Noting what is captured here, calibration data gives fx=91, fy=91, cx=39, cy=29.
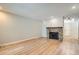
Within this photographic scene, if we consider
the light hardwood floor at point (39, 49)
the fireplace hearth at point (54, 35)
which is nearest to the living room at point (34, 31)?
the light hardwood floor at point (39, 49)

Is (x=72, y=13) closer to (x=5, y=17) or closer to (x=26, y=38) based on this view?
(x=26, y=38)

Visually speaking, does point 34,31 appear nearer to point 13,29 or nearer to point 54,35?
point 13,29

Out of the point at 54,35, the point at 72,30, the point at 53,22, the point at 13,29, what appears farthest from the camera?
the point at 54,35

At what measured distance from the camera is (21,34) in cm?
466

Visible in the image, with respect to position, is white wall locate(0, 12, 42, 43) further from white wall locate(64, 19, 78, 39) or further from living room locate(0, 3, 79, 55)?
white wall locate(64, 19, 78, 39)

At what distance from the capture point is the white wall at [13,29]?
404cm

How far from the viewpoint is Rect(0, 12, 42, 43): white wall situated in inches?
159

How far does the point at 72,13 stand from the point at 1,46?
3.22 m

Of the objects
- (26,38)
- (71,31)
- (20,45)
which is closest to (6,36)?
(20,45)

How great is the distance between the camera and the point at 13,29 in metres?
4.50

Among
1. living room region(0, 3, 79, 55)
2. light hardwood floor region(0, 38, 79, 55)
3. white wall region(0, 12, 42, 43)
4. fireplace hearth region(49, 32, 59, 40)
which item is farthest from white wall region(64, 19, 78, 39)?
fireplace hearth region(49, 32, 59, 40)

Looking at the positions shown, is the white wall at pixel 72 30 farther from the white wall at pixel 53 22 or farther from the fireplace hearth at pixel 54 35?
the fireplace hearth at pixel 54 35

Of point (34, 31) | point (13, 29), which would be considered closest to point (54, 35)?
point (34, 31)

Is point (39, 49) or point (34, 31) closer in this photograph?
point (39, 49)
